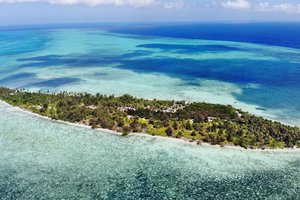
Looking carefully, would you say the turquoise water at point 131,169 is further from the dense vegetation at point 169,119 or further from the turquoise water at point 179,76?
the turquoise water at point 179,76

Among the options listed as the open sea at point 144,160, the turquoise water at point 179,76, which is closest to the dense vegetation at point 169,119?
the open sea at point 144,160

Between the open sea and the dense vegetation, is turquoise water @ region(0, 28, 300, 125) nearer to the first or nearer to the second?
the open sea

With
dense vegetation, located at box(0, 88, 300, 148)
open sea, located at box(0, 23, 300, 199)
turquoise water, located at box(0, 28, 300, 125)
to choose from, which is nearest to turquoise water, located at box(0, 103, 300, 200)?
open sea, located at box(0, 23, 300, 199)

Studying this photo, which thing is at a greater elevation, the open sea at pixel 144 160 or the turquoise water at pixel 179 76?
the turquoise water at pixel 179 76

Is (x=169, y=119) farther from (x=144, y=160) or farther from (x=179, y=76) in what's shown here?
(x=179, y=76)

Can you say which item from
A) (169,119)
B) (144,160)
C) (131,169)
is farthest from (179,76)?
(131,169)

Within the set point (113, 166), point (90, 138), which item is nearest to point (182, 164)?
point (113, 166)
